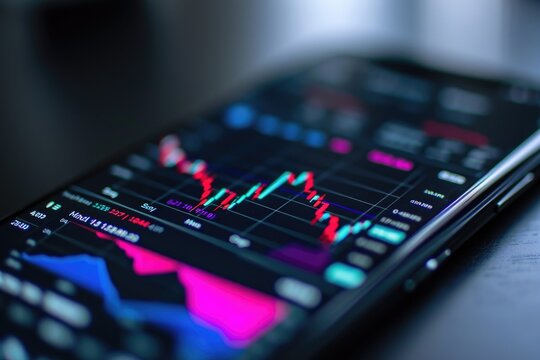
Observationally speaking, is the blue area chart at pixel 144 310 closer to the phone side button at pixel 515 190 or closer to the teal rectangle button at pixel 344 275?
the teal rectangle button at pixel 344 275

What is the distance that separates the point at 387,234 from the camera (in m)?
0.41

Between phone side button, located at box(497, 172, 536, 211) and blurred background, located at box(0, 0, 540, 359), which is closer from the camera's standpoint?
phone side button, located at box(497, 172, 536, 211)

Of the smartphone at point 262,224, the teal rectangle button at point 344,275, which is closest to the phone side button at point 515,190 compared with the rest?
the smartphone at point 262,224

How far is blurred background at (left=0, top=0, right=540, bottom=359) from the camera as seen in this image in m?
0.61

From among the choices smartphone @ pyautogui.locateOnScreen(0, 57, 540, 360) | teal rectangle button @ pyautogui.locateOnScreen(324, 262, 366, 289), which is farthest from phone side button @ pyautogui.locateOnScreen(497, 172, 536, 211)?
teal rectangle button @ pyautogui.locateOnScreen(324, 262, 366, 289)

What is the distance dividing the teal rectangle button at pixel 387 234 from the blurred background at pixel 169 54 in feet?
0.14

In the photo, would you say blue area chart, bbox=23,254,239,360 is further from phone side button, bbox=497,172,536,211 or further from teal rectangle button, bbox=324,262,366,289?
phone side button, bbox=497,172,536,211

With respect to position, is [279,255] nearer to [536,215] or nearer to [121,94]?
[536,215]

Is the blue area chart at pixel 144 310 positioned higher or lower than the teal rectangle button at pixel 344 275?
lower

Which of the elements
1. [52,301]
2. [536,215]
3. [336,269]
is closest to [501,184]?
[536,215]

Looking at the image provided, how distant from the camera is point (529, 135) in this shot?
513 mm

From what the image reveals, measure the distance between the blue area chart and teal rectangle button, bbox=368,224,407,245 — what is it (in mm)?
108

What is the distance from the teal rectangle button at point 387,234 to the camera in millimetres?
408

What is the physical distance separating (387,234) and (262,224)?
0.23 feet
